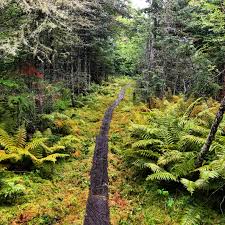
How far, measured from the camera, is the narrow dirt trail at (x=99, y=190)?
798 centimetres

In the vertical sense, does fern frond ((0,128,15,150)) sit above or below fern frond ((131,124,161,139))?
below

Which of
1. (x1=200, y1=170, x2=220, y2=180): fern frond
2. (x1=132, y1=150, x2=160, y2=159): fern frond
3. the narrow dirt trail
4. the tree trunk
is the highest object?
the tree trunk

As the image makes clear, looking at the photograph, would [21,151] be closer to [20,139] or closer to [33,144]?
[33,144]

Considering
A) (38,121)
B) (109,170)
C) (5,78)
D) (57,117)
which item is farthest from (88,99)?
(109,170)

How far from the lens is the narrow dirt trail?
798 centimetres

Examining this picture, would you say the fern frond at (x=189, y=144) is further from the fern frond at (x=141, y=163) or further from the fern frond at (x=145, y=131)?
the fern frond at (x=141, y=163)

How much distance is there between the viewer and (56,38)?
16.3 metres

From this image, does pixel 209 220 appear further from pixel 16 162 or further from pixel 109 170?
pixel 16 162

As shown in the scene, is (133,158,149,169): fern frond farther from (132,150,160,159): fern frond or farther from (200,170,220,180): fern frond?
(200,170,220,180): fern frond

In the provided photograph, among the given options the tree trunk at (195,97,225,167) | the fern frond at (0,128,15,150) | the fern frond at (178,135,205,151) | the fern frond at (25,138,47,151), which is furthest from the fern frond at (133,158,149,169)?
the fern frond at (0,128,15,150)

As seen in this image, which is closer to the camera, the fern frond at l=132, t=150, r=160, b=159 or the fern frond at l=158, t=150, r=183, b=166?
the fern frond at l=158, t=150, r=183, b=166

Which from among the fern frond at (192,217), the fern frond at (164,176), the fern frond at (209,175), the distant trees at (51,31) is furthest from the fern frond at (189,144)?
the distant trees at (51,31)

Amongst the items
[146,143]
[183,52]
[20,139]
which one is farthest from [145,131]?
[183,52]

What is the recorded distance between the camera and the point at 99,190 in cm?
957
